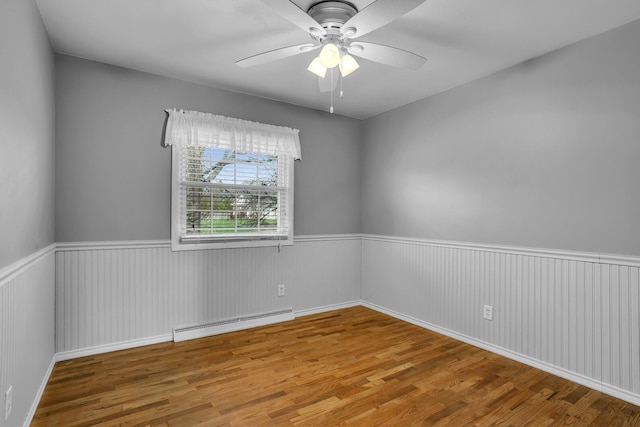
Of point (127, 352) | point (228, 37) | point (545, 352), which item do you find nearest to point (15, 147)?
point (228, 37)

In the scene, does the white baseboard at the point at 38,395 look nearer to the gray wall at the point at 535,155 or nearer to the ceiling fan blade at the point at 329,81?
the ceiling fan blade at the point at 329,81

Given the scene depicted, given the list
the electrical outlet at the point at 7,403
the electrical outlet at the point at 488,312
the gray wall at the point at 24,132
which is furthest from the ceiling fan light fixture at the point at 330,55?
the electrical outlet at the point at 488,312

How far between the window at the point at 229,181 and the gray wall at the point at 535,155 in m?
1.37

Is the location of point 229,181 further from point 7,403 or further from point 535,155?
point 535,155

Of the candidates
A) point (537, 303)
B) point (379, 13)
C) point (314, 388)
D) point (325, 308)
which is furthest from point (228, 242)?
point (537, 303)

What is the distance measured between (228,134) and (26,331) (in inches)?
88.6

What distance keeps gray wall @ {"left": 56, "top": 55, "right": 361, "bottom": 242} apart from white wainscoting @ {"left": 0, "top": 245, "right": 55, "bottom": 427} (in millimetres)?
474

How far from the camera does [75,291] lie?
2811 mm

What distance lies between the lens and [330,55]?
2055mm

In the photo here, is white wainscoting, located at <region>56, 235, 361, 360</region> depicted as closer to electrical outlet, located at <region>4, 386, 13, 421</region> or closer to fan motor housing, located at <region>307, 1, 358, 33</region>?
electrical outlet, located at <region>4, 386, 13, 421</region>

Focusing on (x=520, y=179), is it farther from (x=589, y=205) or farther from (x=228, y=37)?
(x=228, y=37)

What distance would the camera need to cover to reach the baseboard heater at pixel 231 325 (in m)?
3.22

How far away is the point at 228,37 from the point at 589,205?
2.87 metres

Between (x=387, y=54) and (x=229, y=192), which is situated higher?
(x=387, y=54)
